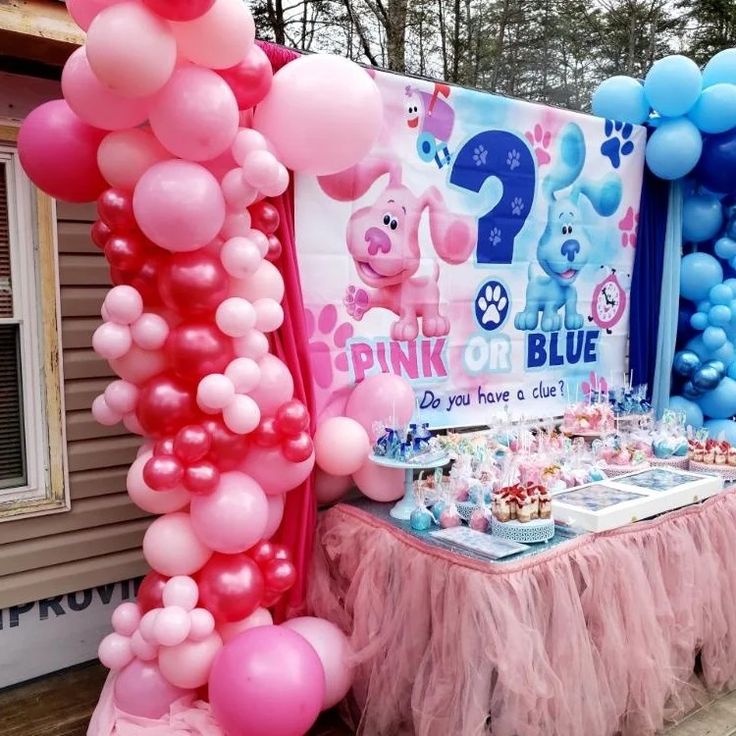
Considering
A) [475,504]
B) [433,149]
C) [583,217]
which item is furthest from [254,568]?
[583,217]

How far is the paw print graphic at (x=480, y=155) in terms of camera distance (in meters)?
3.48

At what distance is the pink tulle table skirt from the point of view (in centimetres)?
225

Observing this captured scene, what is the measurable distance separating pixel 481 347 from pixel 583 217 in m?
1.06

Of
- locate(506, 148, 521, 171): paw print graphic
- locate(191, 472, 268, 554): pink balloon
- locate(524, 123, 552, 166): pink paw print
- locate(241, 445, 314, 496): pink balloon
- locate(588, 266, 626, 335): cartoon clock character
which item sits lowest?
locate(191, 472, 268, 554): pink balloon

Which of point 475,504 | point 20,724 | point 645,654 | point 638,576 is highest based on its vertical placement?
point 475,504

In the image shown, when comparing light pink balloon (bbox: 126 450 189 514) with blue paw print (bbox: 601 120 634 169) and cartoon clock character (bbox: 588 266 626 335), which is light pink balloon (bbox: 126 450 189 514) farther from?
blue paw print (bbox: 601 120 634 169)

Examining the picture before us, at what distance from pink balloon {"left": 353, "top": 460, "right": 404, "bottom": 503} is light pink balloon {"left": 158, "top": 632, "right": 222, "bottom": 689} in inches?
32.9

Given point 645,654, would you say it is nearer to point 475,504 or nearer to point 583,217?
point 475,504

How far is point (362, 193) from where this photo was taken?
312 cm

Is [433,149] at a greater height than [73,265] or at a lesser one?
greater

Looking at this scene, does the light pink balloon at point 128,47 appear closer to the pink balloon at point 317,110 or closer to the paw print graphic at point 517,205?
the pink balloon at point 317,110

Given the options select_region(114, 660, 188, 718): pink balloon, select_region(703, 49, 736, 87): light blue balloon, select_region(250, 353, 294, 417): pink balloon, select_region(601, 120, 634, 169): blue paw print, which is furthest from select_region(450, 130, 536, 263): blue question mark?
select_region(114, 660, 188, 718): pink balloon

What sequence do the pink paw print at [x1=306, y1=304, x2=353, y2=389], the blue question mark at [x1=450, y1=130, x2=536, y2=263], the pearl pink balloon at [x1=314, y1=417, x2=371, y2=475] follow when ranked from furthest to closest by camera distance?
the blue question mark at [x1=450, y1=130, x2=536, y2=263], the pink paw print at [x1=306, y1=304, x2=353, y2=389], the pearl pink balloon at [x1=314, y1=417, x2=371, y2=475]

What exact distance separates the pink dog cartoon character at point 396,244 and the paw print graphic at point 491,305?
220mm
